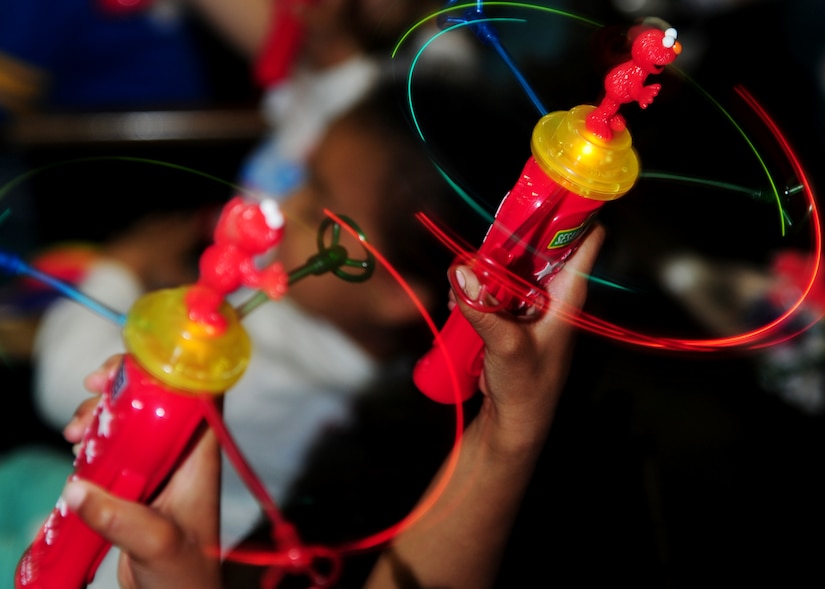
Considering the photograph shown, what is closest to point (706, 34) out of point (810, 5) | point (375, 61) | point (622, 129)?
point (810, 5)

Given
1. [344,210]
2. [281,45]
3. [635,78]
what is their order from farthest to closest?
[281,45] < [344,210] < [635,78]

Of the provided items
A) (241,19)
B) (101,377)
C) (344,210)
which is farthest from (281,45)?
(101,377)

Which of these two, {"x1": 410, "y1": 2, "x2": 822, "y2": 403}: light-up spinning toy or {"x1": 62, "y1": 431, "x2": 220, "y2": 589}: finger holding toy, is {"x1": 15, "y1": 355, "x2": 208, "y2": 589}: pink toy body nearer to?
{"x1": 62, "y1": 431, "x2": 220, "y2": 589}: finger holding toy

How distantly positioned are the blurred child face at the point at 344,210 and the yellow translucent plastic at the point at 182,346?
10.9 inches

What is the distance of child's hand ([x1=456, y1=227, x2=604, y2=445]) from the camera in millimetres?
343

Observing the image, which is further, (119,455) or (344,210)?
(344,210)

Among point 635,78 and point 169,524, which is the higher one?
point 635,78

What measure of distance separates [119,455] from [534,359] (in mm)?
180

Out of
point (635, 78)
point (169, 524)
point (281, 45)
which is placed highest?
point (281, 45)

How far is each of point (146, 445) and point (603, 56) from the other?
0.91 ft

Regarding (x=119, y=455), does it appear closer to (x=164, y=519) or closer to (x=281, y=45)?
(x=164, y=519)

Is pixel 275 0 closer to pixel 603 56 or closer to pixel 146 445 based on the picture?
pixel 603 56

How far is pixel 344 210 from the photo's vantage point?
2.23 feet

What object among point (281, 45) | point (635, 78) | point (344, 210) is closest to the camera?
point (635, 78)
